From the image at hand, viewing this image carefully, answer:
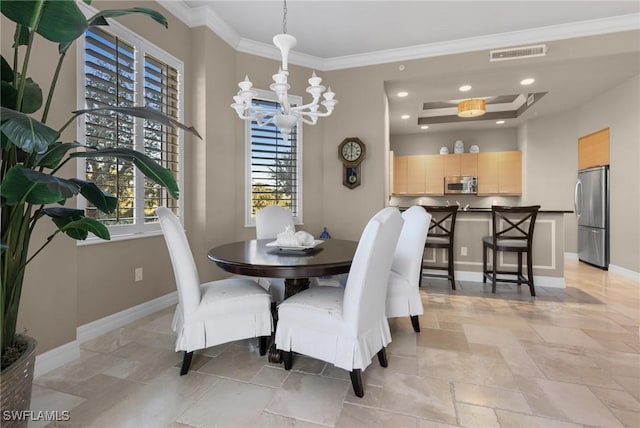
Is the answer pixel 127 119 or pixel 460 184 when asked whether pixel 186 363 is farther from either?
pixel 460 184

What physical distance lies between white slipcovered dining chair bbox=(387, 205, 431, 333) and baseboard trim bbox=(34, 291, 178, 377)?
2205 millimetres

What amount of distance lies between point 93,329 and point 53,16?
2285mm

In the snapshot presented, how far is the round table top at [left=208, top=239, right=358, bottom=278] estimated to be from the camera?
1831 mm

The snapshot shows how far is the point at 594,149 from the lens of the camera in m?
5.34

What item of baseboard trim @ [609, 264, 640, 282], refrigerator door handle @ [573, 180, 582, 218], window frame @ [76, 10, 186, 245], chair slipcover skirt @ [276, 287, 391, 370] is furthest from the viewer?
refrigerator door handle @ [573, 180, 582, 218]

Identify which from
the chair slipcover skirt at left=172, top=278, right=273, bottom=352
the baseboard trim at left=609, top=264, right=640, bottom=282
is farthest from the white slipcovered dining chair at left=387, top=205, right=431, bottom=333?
the baseboard trim at left=609, top=264, right=640, bottom=282

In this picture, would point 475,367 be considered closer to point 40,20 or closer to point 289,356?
point 289,356

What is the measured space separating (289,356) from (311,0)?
322cm

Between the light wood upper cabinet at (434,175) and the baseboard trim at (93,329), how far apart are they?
5799 mm

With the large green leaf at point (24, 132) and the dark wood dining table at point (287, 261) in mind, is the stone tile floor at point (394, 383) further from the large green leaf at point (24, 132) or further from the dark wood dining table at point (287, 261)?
the large green leaf at point (24, 132)

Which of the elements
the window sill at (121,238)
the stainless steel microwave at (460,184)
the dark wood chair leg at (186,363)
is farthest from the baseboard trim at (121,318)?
the stainless steel microwave at (460,184)

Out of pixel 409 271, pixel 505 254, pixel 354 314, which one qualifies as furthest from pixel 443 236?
pixel 354 314

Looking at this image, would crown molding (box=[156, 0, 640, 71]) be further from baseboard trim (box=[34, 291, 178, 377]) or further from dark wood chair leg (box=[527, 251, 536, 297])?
baseboard trim (box=[34, 291, 178, 377])

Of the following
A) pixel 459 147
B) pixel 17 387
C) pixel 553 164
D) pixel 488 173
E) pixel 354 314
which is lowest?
pixel 17 387
